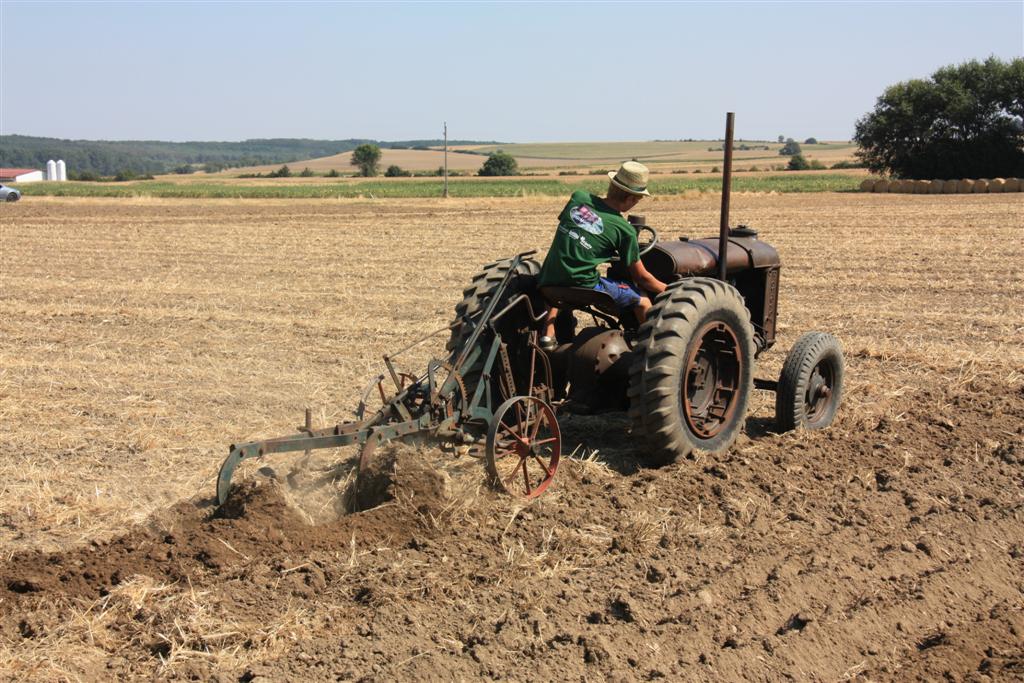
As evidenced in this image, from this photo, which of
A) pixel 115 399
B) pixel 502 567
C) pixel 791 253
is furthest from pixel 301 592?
pixel 791 253

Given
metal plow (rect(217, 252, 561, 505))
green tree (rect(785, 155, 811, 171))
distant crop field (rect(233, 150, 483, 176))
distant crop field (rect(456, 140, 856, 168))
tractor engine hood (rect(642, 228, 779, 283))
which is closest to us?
metal plow (rect(217, 252, 561, 505))

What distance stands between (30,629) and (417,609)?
58.1 inches

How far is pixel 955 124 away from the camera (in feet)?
154

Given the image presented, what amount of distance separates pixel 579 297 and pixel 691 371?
81cm

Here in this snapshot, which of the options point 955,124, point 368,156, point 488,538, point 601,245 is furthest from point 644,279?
point 368,156

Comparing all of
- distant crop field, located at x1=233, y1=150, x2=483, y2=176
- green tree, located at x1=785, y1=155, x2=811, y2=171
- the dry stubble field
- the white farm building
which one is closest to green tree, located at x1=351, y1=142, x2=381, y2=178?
distant crop field, located at x1=233, y1=150, x2=483, y2=176

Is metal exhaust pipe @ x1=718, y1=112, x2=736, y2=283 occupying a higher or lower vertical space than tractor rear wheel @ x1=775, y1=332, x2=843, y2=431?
higher

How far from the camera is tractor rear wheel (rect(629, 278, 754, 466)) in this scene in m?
5.28

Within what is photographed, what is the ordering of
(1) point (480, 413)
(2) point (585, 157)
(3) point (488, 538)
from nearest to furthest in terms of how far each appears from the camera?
(3) point (488, 538) < (1) point (480, 413) < (2) point (585, 157)

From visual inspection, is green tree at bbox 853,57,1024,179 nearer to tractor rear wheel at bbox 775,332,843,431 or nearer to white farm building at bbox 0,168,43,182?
tractor rear wheel at bbox 775,332,843,431

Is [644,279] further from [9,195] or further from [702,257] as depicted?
[9,195]

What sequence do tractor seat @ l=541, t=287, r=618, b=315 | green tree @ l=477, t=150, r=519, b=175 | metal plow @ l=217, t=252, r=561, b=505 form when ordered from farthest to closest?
green tree @ l=477, t=150, r=519, b=175
tractor seat @ l=541, t=287, r=618, b=315
metal plow @ l=217, t=252, r=561, b=505

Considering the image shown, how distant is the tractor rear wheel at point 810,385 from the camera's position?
6219 mm

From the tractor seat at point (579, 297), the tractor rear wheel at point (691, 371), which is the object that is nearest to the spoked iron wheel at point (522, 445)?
the tractor rear wheel at point (691, 371)
